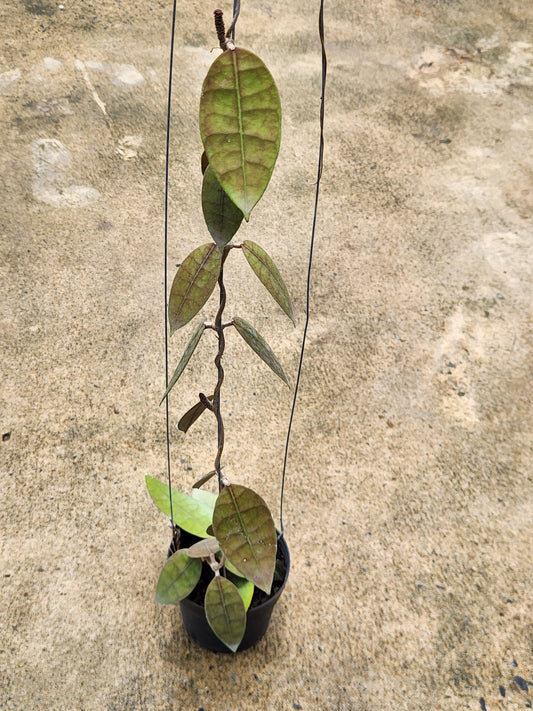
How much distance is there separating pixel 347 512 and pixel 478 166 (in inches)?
76.6

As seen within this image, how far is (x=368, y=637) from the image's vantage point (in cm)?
154

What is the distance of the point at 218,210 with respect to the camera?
90cm

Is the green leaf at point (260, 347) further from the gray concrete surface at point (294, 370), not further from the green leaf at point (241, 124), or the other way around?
the gray concrete surface at point (294, 370)

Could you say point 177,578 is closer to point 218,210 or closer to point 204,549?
point 204,549

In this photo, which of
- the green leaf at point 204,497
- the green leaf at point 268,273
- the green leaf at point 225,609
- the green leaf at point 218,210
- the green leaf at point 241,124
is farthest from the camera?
the green leaf at point 204,497

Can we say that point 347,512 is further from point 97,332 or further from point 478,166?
point 478,166

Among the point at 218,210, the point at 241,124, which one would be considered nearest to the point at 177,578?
the point at 218,210

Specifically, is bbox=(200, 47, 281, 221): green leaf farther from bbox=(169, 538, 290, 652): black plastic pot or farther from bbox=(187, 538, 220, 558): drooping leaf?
bbox=(169, 538, 290, 652): black plastic pot

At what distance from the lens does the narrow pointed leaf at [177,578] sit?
126cm

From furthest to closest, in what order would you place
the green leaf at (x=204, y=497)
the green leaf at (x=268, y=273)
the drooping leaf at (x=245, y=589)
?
the green leaf at (x=204, y=497) → the drooping leaf at (x=245, y=589) → the green leaf at (x=268, y=273)

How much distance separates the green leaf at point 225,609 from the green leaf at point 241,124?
0.80 m

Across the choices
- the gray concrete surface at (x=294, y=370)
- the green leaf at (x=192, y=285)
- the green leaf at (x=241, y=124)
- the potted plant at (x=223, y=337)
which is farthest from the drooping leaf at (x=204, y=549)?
the green leaf at (x=241, y=124)

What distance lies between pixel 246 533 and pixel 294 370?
1111mm

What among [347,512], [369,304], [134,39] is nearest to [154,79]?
[134,39]
